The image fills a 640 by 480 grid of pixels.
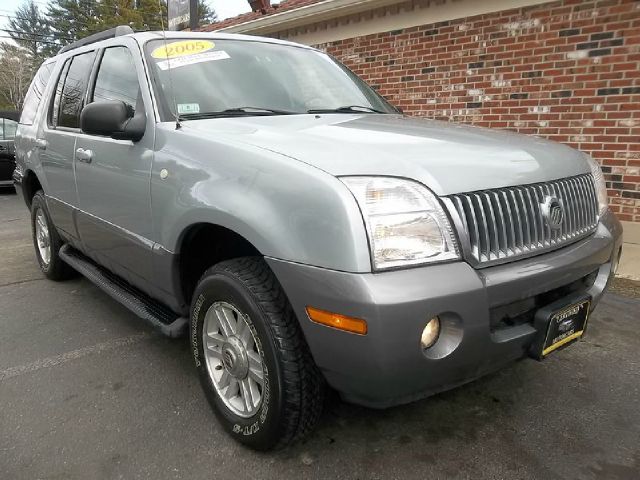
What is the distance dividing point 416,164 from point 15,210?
8663 millimetres

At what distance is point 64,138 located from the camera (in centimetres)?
361

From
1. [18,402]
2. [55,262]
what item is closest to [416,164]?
[18,402]

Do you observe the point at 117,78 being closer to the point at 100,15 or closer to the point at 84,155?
the point at 84,155

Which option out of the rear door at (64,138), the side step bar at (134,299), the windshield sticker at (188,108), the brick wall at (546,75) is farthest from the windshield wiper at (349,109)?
the brick wall at (546,75)

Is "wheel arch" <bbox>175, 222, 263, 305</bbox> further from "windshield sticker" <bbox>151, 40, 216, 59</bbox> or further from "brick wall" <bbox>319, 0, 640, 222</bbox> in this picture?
"brick wall" <bbox>319, 0, 640, 222</bbox>

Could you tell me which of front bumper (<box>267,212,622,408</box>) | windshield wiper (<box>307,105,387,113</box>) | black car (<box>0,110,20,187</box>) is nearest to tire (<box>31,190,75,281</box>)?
windshield wiper (<box>307,105,387,113</box>)

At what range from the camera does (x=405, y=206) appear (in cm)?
175

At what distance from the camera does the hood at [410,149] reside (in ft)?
6.05

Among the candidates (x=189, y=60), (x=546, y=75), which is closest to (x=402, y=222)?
(x=189, y=60)

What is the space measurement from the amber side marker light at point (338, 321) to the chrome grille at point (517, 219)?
475 millimetres

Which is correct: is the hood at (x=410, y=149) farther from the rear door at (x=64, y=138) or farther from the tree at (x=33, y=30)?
the tree at (x=33, y=30)

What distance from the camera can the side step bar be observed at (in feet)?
8.55

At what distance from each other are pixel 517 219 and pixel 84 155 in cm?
255

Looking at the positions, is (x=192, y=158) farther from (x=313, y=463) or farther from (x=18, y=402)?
(x=18, y=402)
